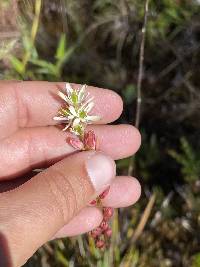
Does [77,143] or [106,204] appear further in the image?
[106,204]

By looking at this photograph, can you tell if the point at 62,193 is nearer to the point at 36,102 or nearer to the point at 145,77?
the point at 36,102

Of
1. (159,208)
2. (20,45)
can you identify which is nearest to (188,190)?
(159,208)

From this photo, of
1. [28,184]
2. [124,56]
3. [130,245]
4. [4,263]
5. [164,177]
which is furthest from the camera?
[124,56]

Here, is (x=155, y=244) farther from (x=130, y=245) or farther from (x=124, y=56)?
(x=124, y=56)

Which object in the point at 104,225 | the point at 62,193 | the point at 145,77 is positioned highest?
the point at 62,193

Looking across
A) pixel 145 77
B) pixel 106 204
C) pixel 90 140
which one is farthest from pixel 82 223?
pixel 145 77

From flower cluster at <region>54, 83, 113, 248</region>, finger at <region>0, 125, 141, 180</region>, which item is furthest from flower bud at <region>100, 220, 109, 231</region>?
finger at <region>0, 125, 141, 180</region>

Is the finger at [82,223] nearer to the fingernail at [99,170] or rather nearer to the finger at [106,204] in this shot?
the finger at [106,204]

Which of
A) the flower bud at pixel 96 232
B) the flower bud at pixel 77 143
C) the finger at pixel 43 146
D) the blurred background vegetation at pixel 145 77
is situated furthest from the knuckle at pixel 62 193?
the blurred background vegetation at pixel 145 77

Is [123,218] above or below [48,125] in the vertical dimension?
below
